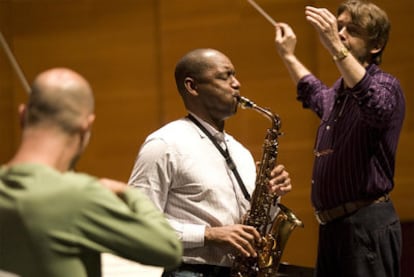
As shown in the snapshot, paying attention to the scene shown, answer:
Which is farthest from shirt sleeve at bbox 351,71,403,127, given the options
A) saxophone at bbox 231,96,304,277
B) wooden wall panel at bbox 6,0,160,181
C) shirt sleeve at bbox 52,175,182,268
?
wooden wall panel at bbox 6,0,160,181

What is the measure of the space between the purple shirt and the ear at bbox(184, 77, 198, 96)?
0.54 m

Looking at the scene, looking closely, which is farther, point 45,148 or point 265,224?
point 265,224

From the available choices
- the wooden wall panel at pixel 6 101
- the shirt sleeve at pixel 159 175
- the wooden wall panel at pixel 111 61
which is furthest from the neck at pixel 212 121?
the wooden wall panel at pixel 6 101

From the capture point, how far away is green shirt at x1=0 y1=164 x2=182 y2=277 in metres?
1.86

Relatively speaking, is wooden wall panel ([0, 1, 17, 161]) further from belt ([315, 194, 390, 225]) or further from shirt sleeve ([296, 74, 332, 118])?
belt ([315, 194, 390, 225])

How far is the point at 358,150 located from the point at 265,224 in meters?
0.48

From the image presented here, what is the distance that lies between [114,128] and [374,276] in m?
3.01

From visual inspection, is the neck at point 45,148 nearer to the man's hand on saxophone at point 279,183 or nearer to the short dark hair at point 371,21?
the man's hand on saxophone at point 279,183

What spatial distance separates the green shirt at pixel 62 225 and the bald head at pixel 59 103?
4.7 inches

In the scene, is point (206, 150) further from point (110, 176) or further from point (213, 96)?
point (110, 176)

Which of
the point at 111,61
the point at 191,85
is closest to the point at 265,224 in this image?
the point at 191,85

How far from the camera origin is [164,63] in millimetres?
5496

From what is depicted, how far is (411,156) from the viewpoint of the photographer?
16.0 ft

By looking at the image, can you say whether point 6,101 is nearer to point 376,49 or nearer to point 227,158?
point 227,158
